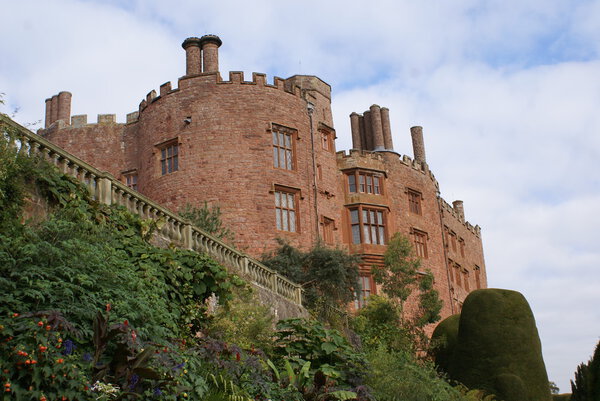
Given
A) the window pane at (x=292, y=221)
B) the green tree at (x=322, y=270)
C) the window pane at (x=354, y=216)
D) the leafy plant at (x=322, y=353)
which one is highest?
the window pane at (x=354, y=216)

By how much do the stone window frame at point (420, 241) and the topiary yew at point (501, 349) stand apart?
11.6 m

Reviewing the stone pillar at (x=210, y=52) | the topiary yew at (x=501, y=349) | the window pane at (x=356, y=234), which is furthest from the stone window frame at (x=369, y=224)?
the topiary yew at (x=501, y=349)

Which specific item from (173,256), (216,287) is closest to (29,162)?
(173,256)

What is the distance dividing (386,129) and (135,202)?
69.6ft

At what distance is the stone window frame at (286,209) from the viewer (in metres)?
25.3

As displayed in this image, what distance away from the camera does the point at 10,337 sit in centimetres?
701

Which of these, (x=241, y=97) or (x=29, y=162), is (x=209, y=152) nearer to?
(x=241, y=97)

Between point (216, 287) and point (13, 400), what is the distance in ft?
19.2

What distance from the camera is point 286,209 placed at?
25.6 metres

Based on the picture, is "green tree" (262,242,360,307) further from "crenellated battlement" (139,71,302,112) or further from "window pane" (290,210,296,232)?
"crenellated battlement" (139,71,302,112)

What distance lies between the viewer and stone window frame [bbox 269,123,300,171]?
2611cm

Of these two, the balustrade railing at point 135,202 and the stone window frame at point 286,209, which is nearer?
the balustrade railing at point 135,202

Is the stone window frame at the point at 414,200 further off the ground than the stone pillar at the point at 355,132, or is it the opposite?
the stone pillar at the point at 355,132

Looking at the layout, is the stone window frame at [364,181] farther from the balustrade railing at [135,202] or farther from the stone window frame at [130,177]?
the balustrade railing at [135,202]
